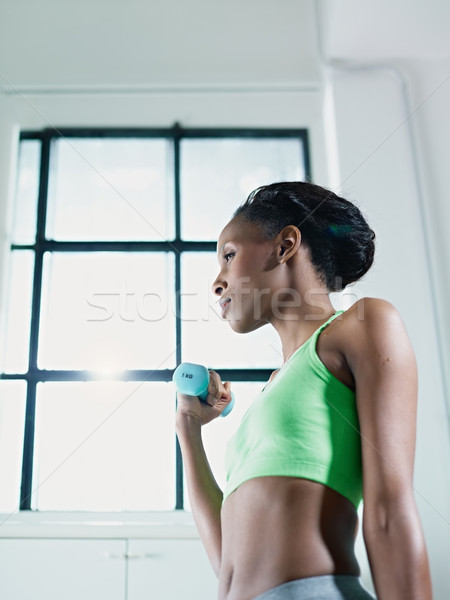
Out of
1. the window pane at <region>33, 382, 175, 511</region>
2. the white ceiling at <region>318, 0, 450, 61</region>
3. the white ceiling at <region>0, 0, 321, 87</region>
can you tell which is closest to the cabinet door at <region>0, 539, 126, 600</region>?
the window pane at <region>33, 382, 175, 511</region>

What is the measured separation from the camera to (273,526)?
75cm

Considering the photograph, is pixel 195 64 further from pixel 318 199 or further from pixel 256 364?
pixel 318 199

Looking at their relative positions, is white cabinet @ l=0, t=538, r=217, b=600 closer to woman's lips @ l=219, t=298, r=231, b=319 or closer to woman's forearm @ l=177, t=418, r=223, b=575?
woman's forearm @ l=177, t=418, r=223, b=575

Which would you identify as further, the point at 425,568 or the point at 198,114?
the point at 198,114

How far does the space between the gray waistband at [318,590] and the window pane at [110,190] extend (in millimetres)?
1659

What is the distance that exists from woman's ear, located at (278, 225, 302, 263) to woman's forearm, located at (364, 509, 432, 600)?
1.54ft

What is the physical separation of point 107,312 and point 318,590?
1.59m

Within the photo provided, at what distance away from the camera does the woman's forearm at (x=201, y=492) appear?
99 centimetres

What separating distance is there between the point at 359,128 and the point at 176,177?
2.27 feet

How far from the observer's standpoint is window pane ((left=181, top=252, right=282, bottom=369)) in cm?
213

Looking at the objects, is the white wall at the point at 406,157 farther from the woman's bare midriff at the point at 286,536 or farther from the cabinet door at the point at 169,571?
the woman's bare midriff at the point at 286,536

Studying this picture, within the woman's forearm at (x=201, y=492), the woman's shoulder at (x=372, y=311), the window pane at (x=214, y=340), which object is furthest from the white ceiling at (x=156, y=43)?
the woman's shoulder at (x=372, y=311)

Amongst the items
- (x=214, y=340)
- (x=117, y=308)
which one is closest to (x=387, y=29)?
(x=214, y=340)

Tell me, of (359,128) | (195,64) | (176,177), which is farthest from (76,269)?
(359,128)
